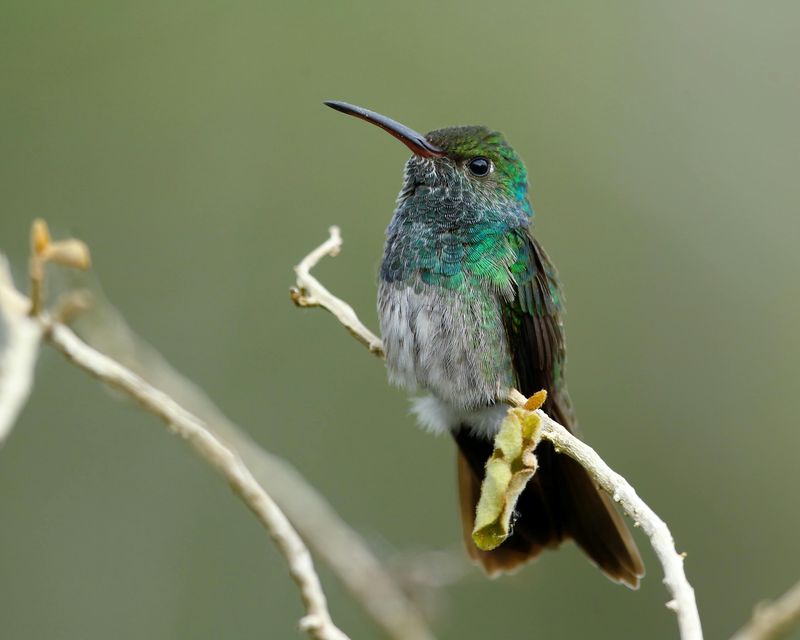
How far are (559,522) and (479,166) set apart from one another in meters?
1.20

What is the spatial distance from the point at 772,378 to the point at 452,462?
2.20 m

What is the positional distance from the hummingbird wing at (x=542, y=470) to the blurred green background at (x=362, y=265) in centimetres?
206

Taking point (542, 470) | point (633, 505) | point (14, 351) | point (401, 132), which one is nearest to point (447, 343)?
→ point (542, 470)

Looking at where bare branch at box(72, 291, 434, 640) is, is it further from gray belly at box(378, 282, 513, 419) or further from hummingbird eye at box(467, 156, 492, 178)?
hummingbird eye at box(467, 156, 492, 178)

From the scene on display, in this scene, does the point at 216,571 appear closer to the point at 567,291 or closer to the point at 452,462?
the point at 452,462

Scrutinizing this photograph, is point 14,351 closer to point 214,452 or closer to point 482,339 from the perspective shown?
point 214,452

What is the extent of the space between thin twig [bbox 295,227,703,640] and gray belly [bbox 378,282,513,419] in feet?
1.57

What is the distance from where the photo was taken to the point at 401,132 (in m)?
3.42

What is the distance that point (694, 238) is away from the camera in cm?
709

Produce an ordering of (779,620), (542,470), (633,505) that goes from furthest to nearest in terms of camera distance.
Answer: (542,470) < (633,505) < (779,620)

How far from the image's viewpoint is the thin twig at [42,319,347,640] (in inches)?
68.8

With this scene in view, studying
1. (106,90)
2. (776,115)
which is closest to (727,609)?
(776,115)

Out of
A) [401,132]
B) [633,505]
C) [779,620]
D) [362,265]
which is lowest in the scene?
[779,620]

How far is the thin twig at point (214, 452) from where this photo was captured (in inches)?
68.8
